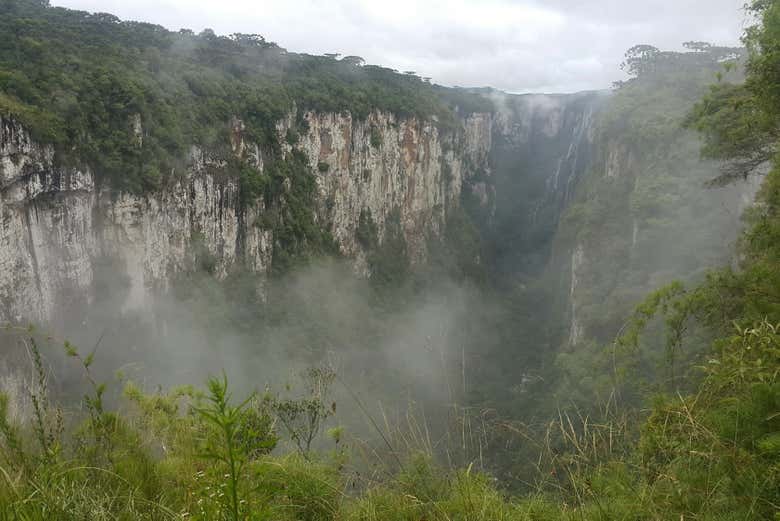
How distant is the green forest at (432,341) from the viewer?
229 centimetres

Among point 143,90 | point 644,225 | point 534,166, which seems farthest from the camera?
point 534,166

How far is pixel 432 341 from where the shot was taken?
2994cm

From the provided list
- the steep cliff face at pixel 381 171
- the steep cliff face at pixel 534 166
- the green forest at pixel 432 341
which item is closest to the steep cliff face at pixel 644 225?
the green forest at pixel 432 341

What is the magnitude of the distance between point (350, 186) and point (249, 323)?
15817 mm

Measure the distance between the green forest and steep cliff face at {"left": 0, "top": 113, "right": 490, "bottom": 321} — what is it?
3.47ft

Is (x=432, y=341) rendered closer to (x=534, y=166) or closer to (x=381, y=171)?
(x=381, y=171)

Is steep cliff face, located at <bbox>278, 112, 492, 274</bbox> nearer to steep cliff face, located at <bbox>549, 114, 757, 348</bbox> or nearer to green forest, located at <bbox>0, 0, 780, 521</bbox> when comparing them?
green forest, located at <bbox>0, 0, 780, 521</bbox>

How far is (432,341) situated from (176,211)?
16.2 m

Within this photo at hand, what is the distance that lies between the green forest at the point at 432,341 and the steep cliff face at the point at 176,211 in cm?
106

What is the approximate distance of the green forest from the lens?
7.52ft

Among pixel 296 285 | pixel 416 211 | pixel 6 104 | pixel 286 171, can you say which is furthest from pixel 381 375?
pixel 6 104

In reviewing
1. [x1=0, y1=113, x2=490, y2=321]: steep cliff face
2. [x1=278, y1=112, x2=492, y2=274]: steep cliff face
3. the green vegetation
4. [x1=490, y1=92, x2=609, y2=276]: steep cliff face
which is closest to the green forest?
the green vegetation

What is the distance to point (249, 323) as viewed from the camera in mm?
33031

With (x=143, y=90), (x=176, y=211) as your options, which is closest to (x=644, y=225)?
(x=176, y=211)
